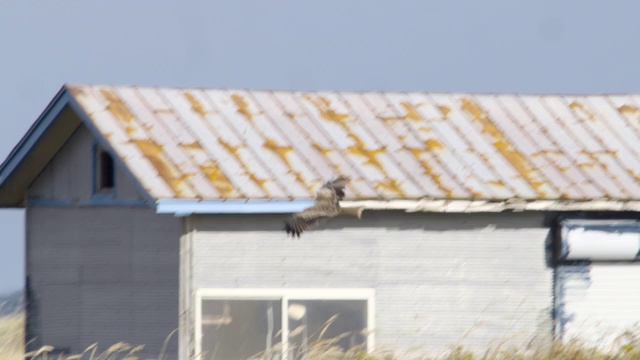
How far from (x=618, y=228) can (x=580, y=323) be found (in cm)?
108

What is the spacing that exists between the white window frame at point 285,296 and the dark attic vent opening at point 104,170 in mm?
2081

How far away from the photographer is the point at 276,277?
15.2 m

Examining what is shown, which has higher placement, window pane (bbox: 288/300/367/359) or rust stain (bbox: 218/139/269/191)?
rust stain (bbox: 218/139/269/191)

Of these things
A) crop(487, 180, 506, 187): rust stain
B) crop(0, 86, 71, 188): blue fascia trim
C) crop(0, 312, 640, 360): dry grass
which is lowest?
crop(0, 312, 640, 360): dry grass

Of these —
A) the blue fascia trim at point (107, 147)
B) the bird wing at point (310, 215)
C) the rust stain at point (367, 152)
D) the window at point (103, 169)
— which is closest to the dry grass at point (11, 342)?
the window at point (103, 169)

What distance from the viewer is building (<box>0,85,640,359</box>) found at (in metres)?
15.0

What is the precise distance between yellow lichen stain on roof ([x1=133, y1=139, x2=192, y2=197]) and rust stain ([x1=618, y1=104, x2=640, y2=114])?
561 cm

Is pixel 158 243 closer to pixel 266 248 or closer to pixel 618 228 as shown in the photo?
pixel 266 248

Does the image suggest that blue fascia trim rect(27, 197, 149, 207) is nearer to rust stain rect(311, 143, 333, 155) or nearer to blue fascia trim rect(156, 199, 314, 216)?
blue fascia trim rect(156, 199, 314, 216)

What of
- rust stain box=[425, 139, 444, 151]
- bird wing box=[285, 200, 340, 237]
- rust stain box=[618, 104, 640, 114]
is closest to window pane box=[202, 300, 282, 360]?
bird wing box=[285, 200, 340, 237]

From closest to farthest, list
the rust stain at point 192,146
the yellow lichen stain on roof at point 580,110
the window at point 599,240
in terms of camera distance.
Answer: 1. the rust stain at point 192,146
2. the window at point 599,240
3. the yellow lichen stain on roof at point 580,110

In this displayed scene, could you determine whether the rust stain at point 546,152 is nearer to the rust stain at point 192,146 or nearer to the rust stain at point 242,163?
the rust stain at point 242,163

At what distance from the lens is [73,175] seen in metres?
16.8

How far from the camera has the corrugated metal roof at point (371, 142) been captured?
15094 millimetres
